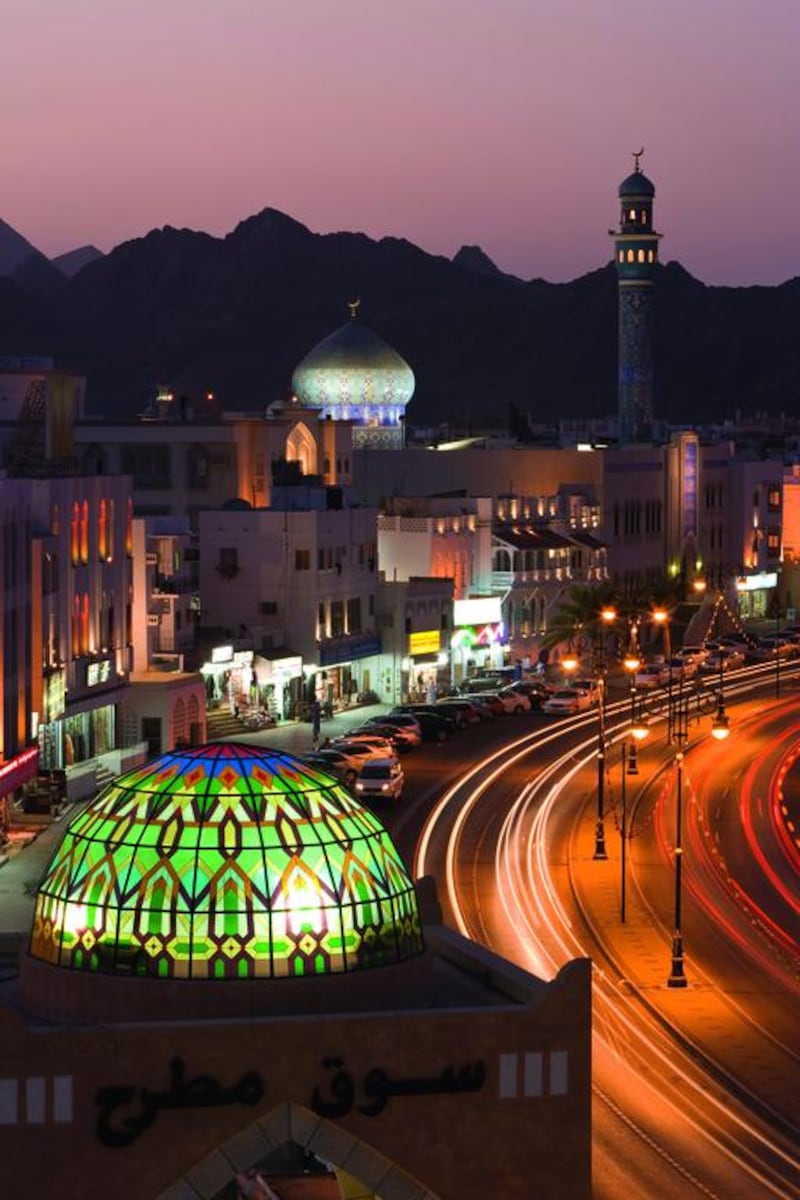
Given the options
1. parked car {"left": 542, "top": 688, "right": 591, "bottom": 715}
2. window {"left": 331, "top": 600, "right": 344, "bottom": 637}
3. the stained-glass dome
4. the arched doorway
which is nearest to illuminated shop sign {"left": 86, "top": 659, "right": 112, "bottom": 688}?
window {"left": 331, "top": 600, "right": 344, "bottom": 637}

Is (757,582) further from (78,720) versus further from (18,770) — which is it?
(18,770)

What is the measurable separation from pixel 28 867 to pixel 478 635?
185 feet

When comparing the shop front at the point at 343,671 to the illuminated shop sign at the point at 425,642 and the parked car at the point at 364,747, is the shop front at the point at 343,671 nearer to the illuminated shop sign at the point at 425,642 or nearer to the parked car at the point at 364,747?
the illuminated shop sign at the point at 425,642

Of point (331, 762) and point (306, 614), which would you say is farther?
point (306, 614)

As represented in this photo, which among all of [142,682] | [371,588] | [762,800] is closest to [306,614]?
[371,588]

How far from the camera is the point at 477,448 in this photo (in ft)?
494

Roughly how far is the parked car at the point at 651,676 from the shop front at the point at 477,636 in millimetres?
6005

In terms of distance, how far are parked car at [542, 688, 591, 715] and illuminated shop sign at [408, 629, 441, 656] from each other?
603 cm

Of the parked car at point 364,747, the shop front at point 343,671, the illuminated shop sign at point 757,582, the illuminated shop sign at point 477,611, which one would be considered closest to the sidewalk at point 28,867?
the parked car at point 364,747

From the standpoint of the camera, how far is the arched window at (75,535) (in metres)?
89.0

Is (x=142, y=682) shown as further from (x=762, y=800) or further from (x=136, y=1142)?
(x=136, y=1142)

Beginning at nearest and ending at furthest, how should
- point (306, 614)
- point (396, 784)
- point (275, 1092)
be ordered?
point (275, 1092) → point (396, 784) → point (306, 614)

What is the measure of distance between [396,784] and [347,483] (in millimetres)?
56917

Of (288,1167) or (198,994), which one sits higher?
(198,994)
